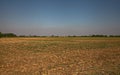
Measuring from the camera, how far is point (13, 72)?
9.25 meters

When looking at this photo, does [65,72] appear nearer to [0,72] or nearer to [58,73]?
[58,73]

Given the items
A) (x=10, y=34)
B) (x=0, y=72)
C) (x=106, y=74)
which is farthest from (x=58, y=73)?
(x=10, y=34)

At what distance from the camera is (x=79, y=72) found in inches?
361

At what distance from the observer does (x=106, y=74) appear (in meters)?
8.81

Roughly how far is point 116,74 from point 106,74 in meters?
0.50

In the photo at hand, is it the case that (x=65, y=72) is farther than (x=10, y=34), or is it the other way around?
(x=10, y=34)

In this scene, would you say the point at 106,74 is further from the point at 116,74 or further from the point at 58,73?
the point at 58,73

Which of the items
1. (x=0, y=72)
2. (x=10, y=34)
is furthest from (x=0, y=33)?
(x=0, y=72)

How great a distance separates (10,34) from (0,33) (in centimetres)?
1926

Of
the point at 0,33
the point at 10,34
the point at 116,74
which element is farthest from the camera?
the point at 10,34

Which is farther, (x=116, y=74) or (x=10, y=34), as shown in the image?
(x=10, y=34)

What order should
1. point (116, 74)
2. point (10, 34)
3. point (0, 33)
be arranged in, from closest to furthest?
point (116, 74), point (0, 33), point (10, 34)

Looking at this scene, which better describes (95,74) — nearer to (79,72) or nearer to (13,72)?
(79,72)

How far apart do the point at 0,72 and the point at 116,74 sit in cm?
620
